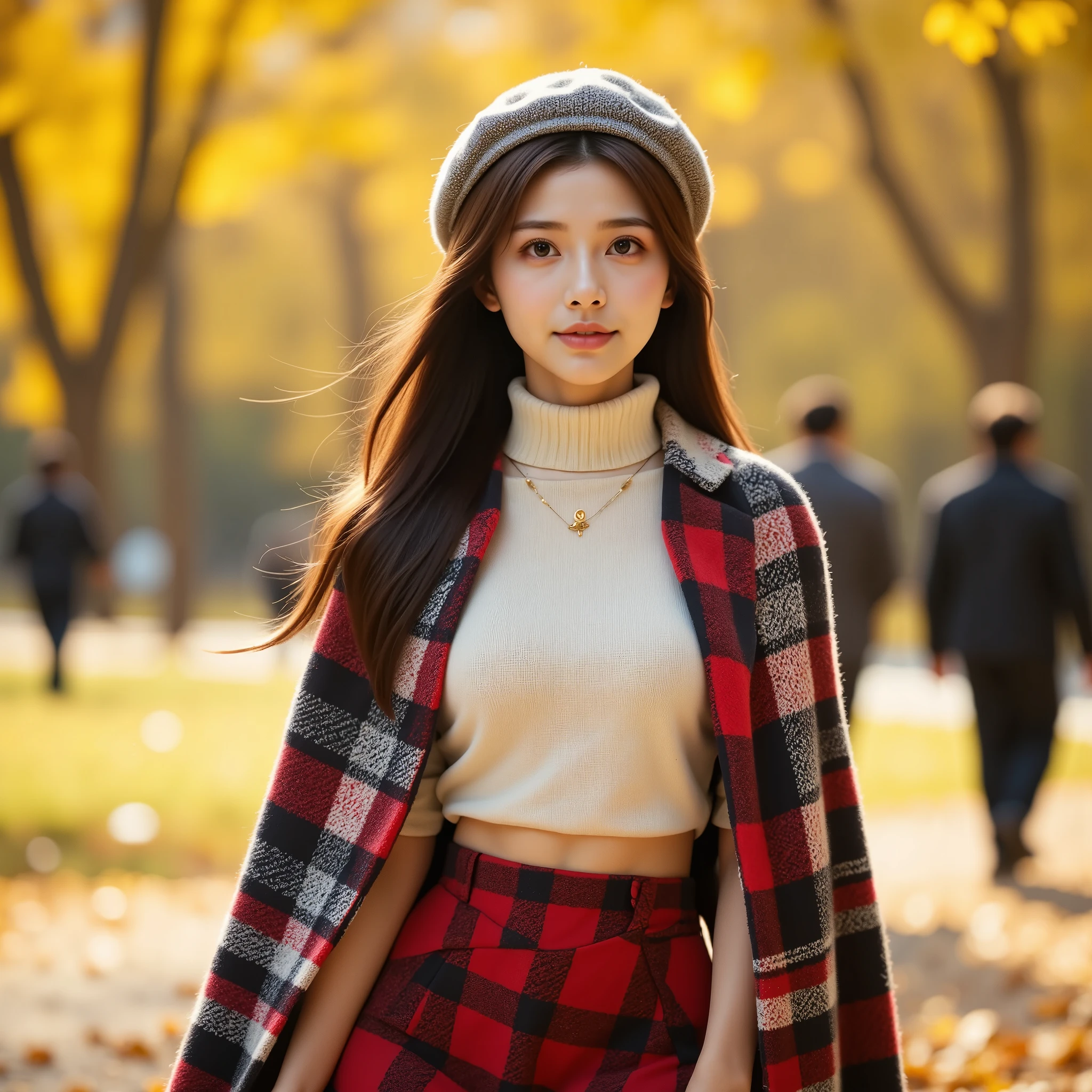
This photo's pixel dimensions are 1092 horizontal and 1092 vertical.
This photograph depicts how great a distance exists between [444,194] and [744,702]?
0.95m

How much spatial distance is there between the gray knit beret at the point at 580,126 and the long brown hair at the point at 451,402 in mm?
20

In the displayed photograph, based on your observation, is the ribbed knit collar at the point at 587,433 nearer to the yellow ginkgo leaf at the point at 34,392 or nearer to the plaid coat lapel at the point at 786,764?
the plaid coat lapel at the point at 786,764

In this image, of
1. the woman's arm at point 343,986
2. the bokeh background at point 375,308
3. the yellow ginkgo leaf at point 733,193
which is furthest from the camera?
the yellow ginkgo leaf at point 733,193

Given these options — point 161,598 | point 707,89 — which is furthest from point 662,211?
point 161,598

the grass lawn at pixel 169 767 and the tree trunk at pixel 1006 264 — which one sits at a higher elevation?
the tree trunk at pixel 1006 264

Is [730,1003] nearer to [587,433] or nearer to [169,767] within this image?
[587,433]

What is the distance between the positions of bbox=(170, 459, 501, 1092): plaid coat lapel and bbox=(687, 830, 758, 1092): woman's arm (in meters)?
0.51

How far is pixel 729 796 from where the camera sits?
213 centimetres

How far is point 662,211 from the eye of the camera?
229cm

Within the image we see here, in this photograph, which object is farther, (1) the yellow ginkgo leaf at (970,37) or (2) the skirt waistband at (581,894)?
(1) the yellow ginkgo leaf at (970,37)

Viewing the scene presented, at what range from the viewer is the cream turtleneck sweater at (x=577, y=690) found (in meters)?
2.17

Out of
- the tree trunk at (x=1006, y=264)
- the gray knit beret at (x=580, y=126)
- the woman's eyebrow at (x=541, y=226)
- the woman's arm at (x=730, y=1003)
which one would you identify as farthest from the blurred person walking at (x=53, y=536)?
the woman's arm at (x=730, y=1003)

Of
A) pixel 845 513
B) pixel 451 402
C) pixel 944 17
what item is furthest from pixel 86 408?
pixel 451 402

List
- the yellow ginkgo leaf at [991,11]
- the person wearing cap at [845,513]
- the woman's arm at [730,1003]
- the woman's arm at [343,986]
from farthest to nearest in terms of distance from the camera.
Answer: the person wearing cap at [845,513] → the yellow ginkgo leaf at [991,11] → the woman's arm at [343,986] → the woman's arm at [730,1003]
